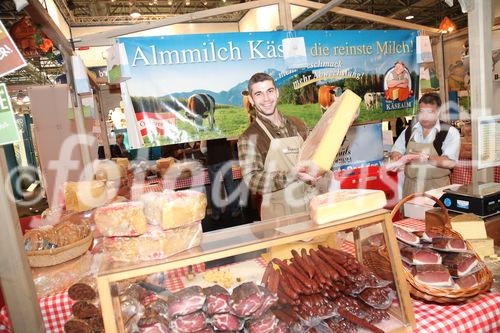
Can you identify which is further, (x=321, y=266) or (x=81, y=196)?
(x=81, y=196)

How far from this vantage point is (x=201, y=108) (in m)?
3.46

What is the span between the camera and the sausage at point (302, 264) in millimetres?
1374

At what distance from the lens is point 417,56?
14.8ft

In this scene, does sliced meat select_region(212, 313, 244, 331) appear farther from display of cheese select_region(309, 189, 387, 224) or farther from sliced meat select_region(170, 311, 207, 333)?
display of cheese select_region(309, 189, 387, 224)

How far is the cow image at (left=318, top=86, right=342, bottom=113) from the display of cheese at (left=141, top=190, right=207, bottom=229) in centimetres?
299

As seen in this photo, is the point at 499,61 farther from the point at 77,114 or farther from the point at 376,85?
the point at 77,114

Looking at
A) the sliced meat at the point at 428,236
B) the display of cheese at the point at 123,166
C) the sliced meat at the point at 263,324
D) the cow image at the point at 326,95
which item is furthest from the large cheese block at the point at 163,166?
the sliced meat at the point at 263,324

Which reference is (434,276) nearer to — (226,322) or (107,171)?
(226,322)

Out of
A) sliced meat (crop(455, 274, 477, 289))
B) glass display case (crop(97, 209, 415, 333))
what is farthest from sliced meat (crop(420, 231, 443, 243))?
glass display case (crop(97, 209, 415, 333))

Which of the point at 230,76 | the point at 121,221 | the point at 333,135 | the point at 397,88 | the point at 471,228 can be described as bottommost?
the point at 471,228

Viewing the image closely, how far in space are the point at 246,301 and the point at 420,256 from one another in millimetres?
868

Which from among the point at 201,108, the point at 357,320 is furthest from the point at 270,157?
the point at 357,320

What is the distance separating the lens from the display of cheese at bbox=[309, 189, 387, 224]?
1.35 meters

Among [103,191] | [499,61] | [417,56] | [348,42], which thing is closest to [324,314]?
[103,191]
